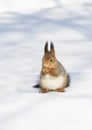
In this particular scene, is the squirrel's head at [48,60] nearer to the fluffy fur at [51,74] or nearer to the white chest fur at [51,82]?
the fluffy fur at [51,74]

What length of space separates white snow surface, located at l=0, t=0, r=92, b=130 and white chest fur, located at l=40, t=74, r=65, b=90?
0.08 meters

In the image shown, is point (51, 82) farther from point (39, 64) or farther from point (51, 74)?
point (39, 64)

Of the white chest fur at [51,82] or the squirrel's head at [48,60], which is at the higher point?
the squirrel's head at [48,60]

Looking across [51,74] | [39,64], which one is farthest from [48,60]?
[39,64]

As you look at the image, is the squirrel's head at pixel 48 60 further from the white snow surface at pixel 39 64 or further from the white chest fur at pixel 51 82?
the white snow surface at pixel 39 64

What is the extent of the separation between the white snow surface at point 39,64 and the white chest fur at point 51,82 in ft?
0.27

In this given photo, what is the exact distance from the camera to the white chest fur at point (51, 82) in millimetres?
4293

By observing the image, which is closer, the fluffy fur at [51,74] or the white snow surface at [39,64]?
the white snow surface at [39,64]

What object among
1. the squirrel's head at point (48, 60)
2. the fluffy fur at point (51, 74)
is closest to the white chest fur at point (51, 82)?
the fluffy fur at point (51, 74)

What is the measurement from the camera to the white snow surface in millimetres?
3924

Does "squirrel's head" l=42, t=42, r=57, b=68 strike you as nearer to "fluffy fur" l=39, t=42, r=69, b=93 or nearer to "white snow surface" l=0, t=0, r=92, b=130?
"fluffy fur" l=39, t=42, r=69, b=93

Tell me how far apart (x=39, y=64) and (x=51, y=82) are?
103 centimetres

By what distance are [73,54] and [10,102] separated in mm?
1657

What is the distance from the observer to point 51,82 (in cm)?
432
